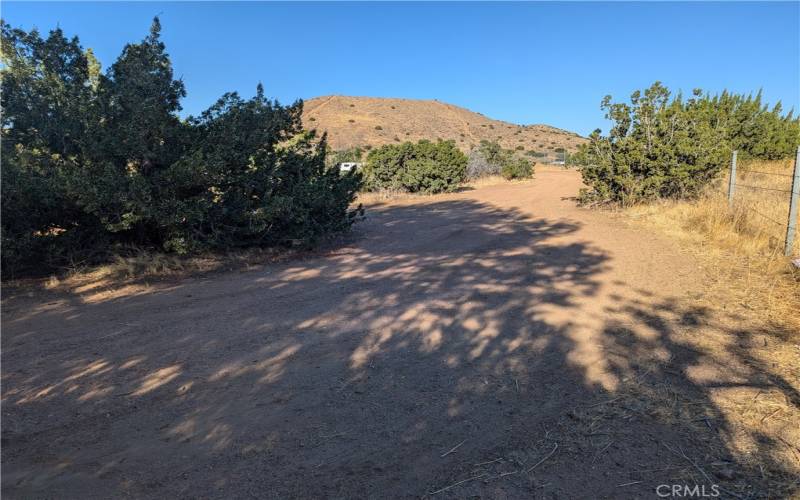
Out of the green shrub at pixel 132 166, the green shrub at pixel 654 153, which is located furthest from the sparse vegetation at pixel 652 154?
the green shrub at pixel 132 166

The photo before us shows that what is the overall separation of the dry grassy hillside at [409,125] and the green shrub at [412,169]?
32.8 meters

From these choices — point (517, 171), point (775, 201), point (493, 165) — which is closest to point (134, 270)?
point (775, 201)

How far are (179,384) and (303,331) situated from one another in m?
1.41

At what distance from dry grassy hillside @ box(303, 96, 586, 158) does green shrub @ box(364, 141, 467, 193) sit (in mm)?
32772

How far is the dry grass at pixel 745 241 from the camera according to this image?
18.8ft

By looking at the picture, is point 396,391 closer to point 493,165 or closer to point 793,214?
point 793,214

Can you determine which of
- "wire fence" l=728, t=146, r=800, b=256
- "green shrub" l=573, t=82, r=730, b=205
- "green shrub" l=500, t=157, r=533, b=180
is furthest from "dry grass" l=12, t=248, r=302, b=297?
"green shrub" l=500, t=157, r=533, b=180

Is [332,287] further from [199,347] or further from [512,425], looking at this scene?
[512,425]

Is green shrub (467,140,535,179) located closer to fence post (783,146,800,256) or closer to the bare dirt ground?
fence post (783,146,800,256)

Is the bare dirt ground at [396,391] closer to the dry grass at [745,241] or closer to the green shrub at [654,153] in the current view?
the dry grass at [745,241]

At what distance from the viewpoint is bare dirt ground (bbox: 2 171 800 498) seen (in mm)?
2811

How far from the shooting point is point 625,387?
3764 millimetres

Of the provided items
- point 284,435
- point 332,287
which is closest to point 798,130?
point 332,287

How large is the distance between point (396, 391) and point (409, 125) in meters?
67.1
